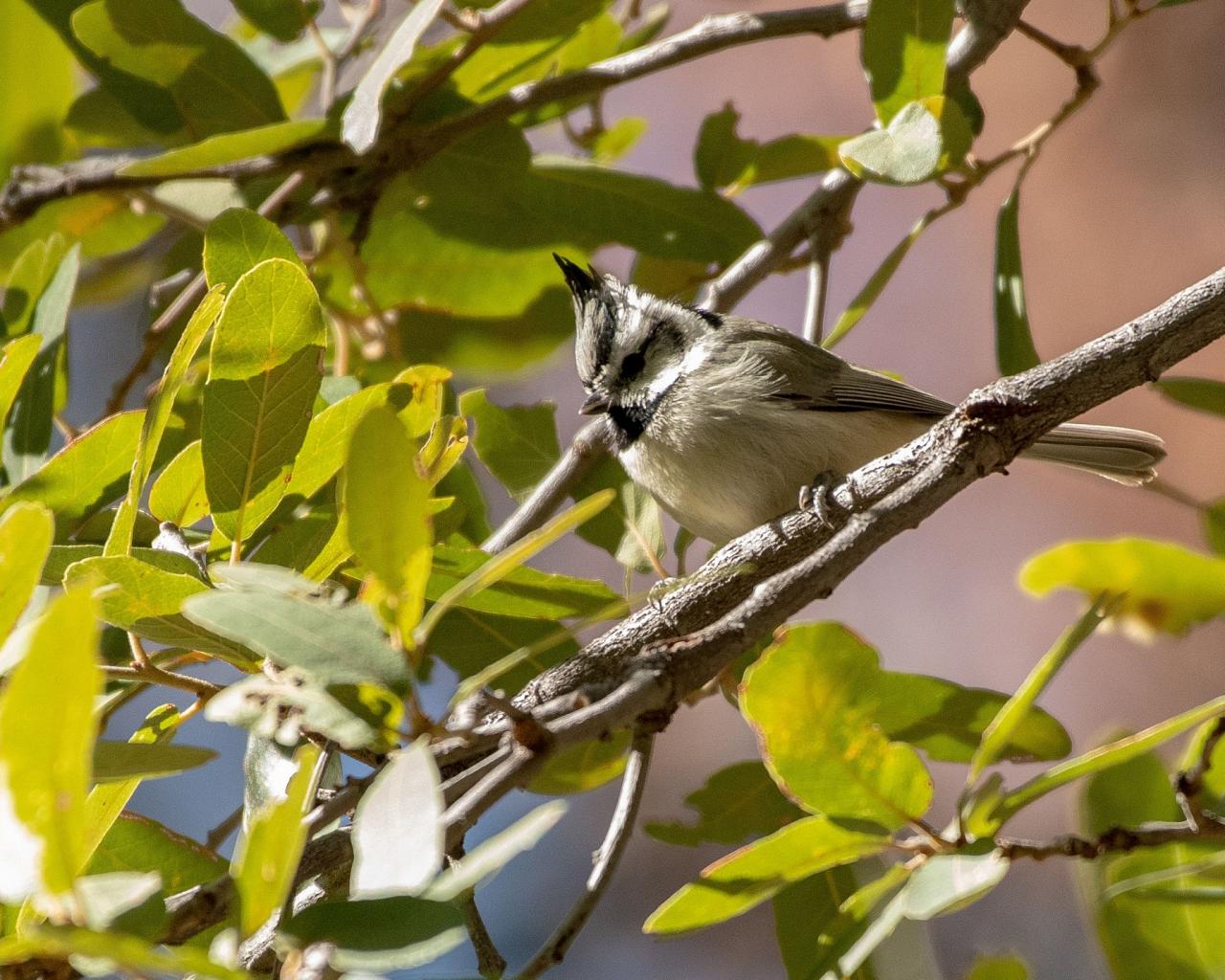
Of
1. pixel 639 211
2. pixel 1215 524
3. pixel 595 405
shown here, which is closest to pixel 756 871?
pixel 1215 524

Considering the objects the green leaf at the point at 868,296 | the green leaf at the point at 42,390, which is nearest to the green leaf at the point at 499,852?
the green leaf at the point at 42,390

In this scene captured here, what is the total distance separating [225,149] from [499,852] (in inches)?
66.2

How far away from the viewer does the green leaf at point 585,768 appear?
214cm

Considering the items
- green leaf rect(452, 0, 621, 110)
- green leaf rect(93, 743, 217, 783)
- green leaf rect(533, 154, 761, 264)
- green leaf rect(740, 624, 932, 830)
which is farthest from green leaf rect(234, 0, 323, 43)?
green leaf rect(740, 624, 932, 830)

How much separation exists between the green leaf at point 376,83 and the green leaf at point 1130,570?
133 cm

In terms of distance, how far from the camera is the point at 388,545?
1.24 metres

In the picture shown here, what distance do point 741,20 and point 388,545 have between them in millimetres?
1966

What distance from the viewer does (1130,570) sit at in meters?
1.27

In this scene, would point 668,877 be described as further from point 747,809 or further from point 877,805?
point 877,805

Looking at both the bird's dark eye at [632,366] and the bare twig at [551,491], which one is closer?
the bare twig at [551,491]

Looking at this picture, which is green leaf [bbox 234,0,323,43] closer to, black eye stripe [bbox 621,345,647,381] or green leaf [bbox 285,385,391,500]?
black eye stripe [bbox 621,345,647,381]

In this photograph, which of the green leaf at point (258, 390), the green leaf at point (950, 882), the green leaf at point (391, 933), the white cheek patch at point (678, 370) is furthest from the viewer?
the white cheek patch at point (678, 370)

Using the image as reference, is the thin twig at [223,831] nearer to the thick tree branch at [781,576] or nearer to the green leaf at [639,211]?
the thick tree branch at [781,576]

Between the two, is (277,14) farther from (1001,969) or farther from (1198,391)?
(1001,969)
